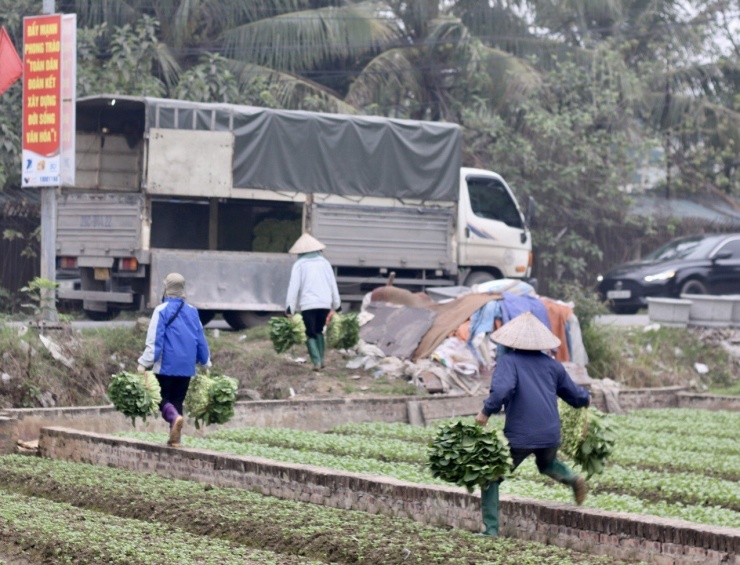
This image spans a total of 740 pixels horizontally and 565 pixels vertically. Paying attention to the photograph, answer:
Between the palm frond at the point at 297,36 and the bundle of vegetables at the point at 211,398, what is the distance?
19.9 m

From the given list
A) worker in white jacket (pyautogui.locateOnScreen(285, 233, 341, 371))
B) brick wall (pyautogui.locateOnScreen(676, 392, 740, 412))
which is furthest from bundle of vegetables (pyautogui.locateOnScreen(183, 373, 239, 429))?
brick wall (pyautogui.locateOnScreen(676, 392, 740, 412))

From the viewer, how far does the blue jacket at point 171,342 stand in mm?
10797

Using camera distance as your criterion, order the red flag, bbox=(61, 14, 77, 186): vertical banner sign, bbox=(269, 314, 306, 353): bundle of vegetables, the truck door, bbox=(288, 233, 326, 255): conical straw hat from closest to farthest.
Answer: bbox=(269, 314, 306, 353): bundle of vegetables < bbox=(288, 233, 326, 255): conical straw hat < bbox=(61, 14, 77, 186): vertical banner sign < the red flag < the truck door

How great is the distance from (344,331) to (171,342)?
6.32 metres

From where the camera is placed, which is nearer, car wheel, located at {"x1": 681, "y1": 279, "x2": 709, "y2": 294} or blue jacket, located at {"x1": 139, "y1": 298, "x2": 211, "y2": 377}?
blue jacket, located at {"x1": 139, "y1": 298, "x2": 211, "y2": 377}

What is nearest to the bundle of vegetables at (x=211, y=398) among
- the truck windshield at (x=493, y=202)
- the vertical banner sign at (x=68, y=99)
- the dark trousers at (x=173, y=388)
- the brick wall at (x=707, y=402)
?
the dark trousers at (x=173, y=388)

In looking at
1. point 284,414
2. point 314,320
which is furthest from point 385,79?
point 284,414

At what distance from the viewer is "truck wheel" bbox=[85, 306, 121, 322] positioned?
68.7 ft

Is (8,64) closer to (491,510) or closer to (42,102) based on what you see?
(42,102)

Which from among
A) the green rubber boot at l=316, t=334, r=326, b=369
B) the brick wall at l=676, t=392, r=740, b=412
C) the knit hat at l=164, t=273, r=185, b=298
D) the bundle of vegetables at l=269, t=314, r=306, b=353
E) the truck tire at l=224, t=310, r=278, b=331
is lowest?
the brick wall at l=676, t=392, r=740, b=412

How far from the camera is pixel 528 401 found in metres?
8.36

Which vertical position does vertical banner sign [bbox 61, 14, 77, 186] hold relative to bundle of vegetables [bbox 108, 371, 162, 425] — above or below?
above

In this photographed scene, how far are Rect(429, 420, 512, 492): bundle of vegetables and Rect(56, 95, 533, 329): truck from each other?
11432 millimetres

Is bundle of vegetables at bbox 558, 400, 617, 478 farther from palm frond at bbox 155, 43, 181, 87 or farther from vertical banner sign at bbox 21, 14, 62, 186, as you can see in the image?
palm frond at bbox 155, 43, 181, 87
